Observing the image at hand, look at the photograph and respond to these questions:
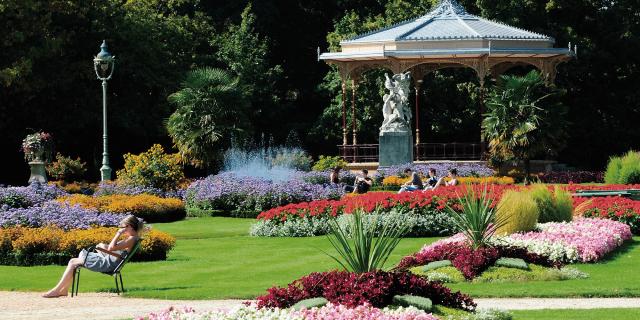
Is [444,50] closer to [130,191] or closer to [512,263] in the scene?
[130,191]

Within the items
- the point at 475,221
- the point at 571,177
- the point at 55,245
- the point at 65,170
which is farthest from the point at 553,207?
the point at 65,170

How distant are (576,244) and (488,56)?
21.7 meters

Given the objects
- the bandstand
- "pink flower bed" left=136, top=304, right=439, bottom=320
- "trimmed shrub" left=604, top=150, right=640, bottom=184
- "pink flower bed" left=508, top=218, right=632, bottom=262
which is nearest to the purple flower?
"trimmed shrub" left=604, top=150, right=640, bottom=184

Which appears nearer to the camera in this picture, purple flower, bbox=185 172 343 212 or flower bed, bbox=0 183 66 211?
flower bed, bbox=0 183 66 211

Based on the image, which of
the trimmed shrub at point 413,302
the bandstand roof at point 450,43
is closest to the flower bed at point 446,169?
the bandstand roof at point 450,43

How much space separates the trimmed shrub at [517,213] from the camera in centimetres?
2019

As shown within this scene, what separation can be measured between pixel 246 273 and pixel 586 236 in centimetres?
556

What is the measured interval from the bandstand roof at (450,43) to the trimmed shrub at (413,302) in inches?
1109

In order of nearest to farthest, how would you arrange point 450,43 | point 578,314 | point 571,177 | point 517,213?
point 578,314 < point 517,213 < point 571,177 < point 450,43

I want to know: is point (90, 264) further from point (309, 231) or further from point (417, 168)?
point (417, 168)

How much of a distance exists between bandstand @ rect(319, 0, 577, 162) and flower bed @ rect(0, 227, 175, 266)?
2114cm

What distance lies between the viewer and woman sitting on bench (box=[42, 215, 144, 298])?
51.4 feet

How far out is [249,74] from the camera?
4853cm

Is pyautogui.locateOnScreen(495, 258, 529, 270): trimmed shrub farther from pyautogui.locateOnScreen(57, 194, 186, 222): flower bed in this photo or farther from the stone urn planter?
the stone urn planter
